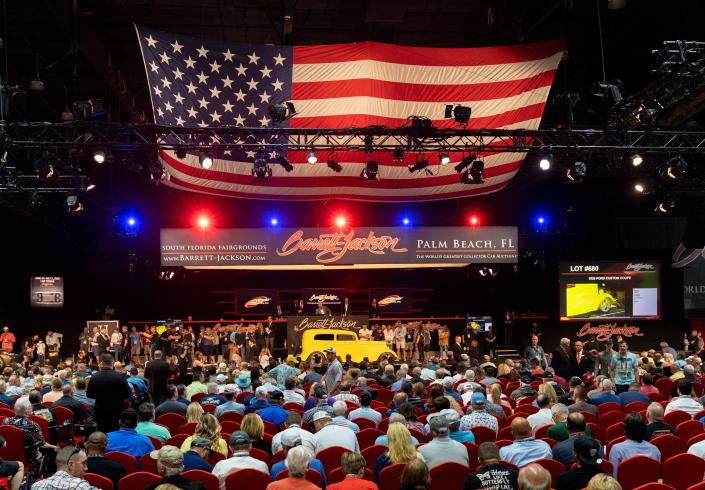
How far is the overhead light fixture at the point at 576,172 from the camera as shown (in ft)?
58.2

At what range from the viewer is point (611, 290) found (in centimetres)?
2759

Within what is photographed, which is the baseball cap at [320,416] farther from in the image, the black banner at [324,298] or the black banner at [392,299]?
the black banner at [392,299]

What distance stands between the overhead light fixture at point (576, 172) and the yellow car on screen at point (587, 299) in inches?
400


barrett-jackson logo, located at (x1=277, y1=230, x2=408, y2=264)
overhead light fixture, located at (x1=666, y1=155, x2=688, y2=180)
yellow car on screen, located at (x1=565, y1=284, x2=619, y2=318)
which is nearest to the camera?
overhead light fixture, located at (x1=666, y1=155, x2=688, y2=180)

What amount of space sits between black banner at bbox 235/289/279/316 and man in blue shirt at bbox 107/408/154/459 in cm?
2238

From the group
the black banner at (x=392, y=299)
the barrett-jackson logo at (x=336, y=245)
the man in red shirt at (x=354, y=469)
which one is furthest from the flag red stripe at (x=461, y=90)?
the black banner at (x=392, y=299)

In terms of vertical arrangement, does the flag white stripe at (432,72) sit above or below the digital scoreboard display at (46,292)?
above

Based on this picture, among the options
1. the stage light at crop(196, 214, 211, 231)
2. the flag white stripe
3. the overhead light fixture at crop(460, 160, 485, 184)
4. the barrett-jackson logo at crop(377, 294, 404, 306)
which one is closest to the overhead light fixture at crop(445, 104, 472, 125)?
the flag white stripe

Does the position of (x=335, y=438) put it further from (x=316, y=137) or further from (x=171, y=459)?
(x=316, y=137)

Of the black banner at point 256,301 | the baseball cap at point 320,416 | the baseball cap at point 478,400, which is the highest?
the black banner at point 256,301

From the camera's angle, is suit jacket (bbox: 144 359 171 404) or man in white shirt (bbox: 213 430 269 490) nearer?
man in white shirt (bbox: 213 430 269 490)

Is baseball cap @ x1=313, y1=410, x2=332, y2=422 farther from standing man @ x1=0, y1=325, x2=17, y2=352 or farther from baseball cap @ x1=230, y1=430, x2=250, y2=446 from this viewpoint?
standing man @ x1=0, y1=325, x2=17, y2=352

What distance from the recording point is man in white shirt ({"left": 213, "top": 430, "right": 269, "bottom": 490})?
6777 mm

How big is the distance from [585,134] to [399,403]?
9763mm
